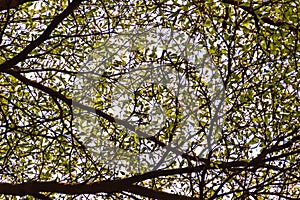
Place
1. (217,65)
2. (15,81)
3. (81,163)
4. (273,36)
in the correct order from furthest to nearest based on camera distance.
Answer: (15,81)
(81,163)
(217,65)
(273,36)

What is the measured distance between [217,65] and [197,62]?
1.07 ft

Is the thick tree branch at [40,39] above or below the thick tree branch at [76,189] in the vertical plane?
above

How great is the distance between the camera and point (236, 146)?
6.80 meters

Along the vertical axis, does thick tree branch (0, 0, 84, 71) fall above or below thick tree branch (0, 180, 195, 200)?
above

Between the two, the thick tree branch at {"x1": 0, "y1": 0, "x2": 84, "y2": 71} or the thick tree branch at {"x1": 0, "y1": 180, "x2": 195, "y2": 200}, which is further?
the thick tree branch at {"x1": 0, "y1": 180, "x2": 195, "y2": 200}

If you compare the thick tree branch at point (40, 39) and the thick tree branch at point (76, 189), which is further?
the thick tree branch at point (76, 189)

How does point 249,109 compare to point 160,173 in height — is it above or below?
above

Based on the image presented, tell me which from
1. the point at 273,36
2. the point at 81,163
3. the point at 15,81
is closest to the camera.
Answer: the point at 273,36

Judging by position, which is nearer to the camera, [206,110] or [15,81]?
[206,110]

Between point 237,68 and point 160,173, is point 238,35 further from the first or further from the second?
point 160,173

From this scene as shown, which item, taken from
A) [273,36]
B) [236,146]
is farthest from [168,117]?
[273,36]

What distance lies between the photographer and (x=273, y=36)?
6.68 meters

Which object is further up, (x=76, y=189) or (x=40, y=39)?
(x=40, y=39)

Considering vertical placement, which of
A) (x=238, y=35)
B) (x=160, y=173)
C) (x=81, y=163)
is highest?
(x=238, y=35)
